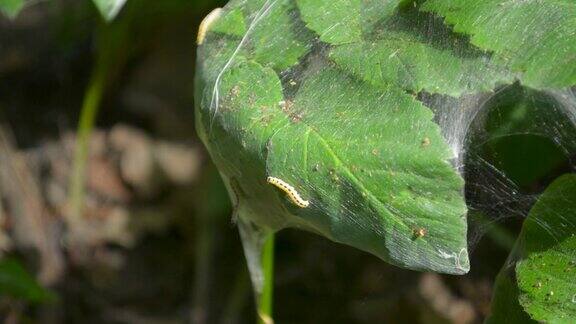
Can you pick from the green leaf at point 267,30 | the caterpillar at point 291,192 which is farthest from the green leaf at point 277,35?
the caterpillar at point 291,192

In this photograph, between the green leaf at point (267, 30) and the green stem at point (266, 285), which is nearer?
the green leaf at point (267, 30)

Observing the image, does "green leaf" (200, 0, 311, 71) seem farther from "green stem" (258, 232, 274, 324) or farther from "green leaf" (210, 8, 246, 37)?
"green stem" (258, 232, 274, 324)

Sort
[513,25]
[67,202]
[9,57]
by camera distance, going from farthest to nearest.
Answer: [9,57] < [67,202] < [513,25]

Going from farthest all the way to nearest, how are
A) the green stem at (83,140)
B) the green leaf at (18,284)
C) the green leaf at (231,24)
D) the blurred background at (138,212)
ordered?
the green stem at (83,140)
the blurred background at (138,212)
the green leaf at (18,284)
the green leaf at (231,24)

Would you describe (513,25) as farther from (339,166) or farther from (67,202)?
(67,202)

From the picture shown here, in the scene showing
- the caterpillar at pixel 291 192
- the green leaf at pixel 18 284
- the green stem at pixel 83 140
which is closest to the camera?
the caterpillar at pixel 291 192

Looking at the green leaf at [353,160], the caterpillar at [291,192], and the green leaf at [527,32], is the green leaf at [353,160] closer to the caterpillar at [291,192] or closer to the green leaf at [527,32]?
the caterpillar at [291,192]

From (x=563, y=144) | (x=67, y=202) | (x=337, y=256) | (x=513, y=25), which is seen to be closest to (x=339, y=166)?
(x=513, y=25)

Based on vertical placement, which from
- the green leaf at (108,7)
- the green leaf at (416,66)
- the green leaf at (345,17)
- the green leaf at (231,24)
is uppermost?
the green leaf at (345,17)
